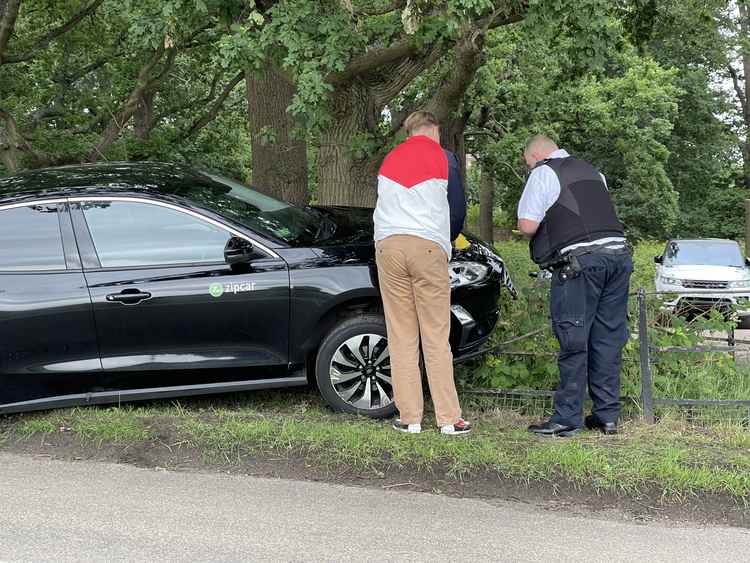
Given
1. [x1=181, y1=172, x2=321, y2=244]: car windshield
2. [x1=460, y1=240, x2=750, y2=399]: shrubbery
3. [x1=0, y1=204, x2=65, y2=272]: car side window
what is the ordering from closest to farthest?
[x1=0, y1=204, x2=65, y2=272]: car side window < [x1=181, y1=172, x2=321, y2=244]: car windshield < [x1=460, y1=240, x2=750, y2=399]: shrubbery

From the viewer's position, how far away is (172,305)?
5.32 metres

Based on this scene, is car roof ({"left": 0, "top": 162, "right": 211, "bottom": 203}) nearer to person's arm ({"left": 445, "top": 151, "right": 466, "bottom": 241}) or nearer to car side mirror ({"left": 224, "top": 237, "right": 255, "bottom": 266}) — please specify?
car side mirror ({"left": 224, "top": 237, "right": 255, "bottom": 266})

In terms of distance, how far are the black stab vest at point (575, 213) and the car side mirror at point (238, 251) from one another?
6.25ft

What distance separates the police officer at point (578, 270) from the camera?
514 centimetres

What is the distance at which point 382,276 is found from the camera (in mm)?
5211

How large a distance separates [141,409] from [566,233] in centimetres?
305

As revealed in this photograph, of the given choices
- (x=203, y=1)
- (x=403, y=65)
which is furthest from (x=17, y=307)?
(x=403, y=65)

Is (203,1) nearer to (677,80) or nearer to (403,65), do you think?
(403,65)

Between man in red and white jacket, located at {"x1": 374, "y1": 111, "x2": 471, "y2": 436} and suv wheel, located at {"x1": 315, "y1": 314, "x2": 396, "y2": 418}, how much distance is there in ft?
0.86

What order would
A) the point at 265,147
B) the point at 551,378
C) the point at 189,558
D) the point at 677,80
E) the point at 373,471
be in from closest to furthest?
the point at 189,558 < the point at 373,471 < the point at 551,378 < the point at 265,147 < the point at 677,80

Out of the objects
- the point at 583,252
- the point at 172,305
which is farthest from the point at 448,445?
the point at 172,305

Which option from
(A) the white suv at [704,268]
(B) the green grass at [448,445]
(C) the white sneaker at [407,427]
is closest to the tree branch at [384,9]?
(B) the green grass at [448,445]

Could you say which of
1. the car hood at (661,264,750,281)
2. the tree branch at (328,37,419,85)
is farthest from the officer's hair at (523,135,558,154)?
the car hood at (661,264,750,281)

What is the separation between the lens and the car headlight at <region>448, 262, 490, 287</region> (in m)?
5.58
